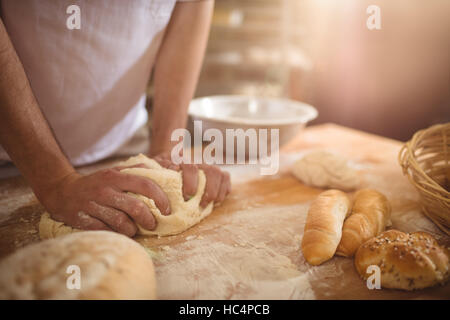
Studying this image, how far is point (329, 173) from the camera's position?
137cm

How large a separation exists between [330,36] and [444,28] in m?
1.47

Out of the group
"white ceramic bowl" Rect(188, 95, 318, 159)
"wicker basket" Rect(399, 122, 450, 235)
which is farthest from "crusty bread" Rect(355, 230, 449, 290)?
"white ceramic bowl" Rect(188, 95, 318, 159)

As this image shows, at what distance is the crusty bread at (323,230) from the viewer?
0.88m

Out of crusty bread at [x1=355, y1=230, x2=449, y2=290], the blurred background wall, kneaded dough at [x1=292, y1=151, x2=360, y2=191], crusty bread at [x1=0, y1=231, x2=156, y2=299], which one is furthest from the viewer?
the blurred background wall

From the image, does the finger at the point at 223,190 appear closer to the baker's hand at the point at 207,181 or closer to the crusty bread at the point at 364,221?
the baker's hand at the point at 207,181

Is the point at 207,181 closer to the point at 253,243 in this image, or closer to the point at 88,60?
the point at 253,243

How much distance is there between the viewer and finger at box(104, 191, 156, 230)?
91 cm

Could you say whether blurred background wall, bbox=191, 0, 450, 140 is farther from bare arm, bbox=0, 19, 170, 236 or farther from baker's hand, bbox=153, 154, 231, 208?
bare arm, bbox=0, 19, 170, 236

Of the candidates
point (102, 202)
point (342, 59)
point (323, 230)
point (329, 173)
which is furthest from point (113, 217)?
point (342, 59)

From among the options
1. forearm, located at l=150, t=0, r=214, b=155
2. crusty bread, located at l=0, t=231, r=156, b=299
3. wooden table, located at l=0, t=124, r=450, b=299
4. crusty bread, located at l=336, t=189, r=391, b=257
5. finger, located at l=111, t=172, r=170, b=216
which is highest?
forearm, located at l=150, t=0, r=214, b=155

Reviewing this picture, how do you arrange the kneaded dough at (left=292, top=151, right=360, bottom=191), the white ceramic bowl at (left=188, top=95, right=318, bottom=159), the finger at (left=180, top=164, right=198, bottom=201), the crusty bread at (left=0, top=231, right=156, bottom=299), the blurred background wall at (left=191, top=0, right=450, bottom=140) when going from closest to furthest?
the crusty bread at (left=0, top=231, right=156, bottom=299), the finger at (left=180, top=164, right=198, bottom=201), the kneaded dough at (left=292, top=151, right=360, bottom=191), the white ceramic bowl at (left=188, top=95, right=318, bottom=159), the blurred background wall at (left=191, top=0, right=450, bottom=140)

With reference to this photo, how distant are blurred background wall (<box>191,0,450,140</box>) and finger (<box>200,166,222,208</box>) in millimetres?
2945

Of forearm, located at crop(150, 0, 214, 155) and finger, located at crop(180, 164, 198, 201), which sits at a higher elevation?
forearm, located at crop(150, 0, 214, 155)
